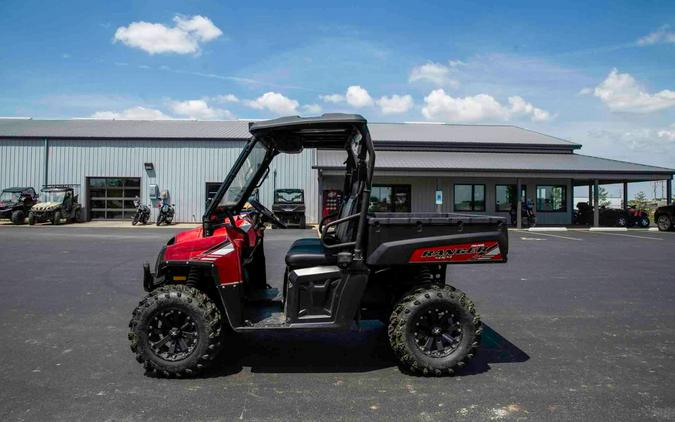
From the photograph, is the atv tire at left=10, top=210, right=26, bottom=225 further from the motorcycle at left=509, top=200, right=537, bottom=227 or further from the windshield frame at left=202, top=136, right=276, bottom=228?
the motorcycle at left=509, top=200, right=537, bottom=227

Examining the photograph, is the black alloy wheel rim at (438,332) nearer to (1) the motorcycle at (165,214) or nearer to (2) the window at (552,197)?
(1) the motorcycle at (165,214)

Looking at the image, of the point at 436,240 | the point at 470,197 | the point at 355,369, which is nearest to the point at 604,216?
the point at 470,197

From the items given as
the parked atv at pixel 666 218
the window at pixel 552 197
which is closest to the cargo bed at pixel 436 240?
the parked atv at pixel 666 218

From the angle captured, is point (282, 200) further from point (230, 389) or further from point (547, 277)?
point (230, 389)

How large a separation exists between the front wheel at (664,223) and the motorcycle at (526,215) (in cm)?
550

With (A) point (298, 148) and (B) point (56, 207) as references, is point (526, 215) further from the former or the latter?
(B) point (56, 207)

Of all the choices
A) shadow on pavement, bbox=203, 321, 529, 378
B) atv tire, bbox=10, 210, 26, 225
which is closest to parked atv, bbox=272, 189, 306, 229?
atv tire, bbox=10, 210, 26, 225

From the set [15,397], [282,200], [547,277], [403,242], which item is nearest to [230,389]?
[15,397]

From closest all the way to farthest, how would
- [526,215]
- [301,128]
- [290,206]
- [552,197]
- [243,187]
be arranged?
[301,128] < [243,187] < [290,206] < [526,215] < [552,197]

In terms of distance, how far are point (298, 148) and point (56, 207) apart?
76.5ft

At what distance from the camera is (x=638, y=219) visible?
24.5 metres

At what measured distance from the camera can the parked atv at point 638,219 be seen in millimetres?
24281

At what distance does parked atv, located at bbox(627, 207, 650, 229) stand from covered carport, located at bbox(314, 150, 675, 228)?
1.01m

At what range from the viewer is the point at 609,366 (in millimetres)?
4145
